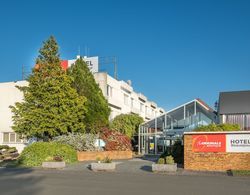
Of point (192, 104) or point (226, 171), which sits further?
point (192, 104)

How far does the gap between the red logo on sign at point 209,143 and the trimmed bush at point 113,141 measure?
14457 millimetres

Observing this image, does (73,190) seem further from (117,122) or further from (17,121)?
(117,122)

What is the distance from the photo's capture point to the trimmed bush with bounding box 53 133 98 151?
105 ft

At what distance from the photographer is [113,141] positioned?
37406mm

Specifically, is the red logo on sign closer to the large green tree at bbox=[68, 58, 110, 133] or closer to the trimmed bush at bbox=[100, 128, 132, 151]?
the trimmed bush at bbox=[100, 128, 132, 151]

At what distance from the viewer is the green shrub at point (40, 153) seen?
27344 millimetres

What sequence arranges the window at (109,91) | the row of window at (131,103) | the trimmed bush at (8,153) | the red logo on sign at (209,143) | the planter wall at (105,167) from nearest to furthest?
the red logo on sign at (209,143)
the planter wall at (105,167)
the trimmed bush at (8,153)
the window at (109,91)
the row of window at (131,103)

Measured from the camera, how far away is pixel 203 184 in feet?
52.0

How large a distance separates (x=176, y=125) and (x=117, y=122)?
7.21 m

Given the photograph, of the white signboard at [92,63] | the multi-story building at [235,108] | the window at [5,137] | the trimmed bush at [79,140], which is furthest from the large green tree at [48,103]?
the white signboard at [92,63]

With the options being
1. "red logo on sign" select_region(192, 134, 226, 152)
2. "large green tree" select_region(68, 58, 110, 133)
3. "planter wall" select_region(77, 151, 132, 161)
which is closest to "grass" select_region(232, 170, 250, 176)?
"red logo on sign" select_region(192, 134, 226, 152)

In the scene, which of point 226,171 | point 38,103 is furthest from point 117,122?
point 226,171

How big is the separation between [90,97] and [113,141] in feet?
15.3

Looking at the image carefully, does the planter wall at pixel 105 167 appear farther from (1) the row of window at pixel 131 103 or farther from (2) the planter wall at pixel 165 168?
(1) the row of window at pixel 131 103
